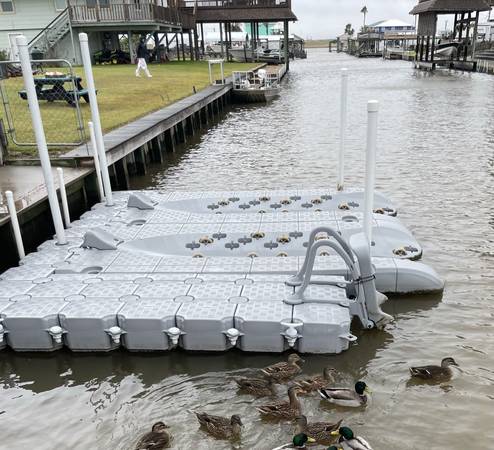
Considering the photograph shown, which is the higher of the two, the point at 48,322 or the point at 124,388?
the point at 48,322

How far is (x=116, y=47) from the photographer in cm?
4591

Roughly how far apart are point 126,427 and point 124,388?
77cm

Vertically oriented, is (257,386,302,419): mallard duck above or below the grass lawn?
below

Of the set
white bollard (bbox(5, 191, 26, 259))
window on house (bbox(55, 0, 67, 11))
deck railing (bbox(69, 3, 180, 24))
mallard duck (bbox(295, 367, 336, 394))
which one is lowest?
mallard duck (bbox(295, 367, 336, 394))

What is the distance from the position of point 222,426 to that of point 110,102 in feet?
69.9

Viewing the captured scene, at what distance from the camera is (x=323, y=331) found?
682cm

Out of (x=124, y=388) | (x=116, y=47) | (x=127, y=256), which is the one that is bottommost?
(x=124, y=388)

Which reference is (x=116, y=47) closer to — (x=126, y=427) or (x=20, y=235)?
(x=20, y=235)

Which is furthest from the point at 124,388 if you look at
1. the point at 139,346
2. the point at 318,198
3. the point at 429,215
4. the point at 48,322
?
the point at 429,215

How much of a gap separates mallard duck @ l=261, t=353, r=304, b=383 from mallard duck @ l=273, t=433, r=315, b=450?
107 centimetres

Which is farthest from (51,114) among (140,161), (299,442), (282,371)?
(299,442)

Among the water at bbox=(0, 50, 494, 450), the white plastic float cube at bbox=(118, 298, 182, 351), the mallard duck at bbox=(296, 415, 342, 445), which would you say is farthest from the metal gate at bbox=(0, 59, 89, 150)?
the mallard duck at bbox=(296, 415, 342, 445)

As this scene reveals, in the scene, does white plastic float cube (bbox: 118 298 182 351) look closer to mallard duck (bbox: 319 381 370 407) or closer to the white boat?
mallard duck (bbox: 319 381 370 407)

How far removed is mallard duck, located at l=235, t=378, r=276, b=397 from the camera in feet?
20.5
